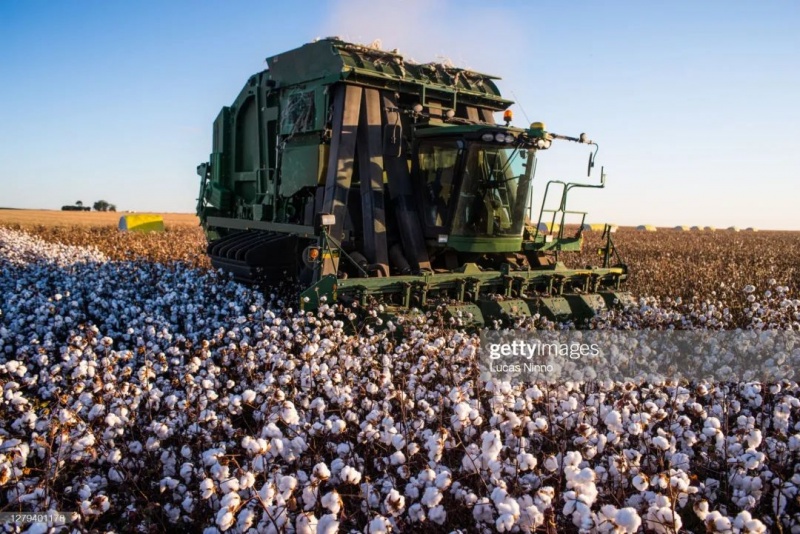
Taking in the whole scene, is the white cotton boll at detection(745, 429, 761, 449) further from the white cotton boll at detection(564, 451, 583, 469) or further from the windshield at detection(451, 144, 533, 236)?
the windshield at detection(451, 144, 533, 236)

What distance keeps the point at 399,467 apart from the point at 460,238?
697 centimetres

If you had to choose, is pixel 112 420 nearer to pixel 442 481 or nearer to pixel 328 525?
pixel 328 525

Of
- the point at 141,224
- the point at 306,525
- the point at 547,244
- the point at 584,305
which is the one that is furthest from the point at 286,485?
the point at 141,224

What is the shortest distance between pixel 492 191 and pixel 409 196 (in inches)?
53.9

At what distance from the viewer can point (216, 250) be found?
12781 mm

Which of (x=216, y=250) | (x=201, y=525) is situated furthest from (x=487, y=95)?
(x=201, y=525)

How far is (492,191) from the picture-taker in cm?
1068

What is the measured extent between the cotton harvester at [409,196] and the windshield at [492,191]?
0.06 ft

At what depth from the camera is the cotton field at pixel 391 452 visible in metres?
3.23

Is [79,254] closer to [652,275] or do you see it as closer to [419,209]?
[419,209]

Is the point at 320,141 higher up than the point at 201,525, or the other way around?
the point at 320,141

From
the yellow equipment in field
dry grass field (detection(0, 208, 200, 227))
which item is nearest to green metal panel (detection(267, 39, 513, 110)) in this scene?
the yellow equipment in field

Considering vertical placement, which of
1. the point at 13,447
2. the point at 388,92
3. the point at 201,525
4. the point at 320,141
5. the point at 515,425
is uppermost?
the point at 388,92

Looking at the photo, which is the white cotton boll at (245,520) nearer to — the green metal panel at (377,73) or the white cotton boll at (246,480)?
the white cotton boll at (246,480)
